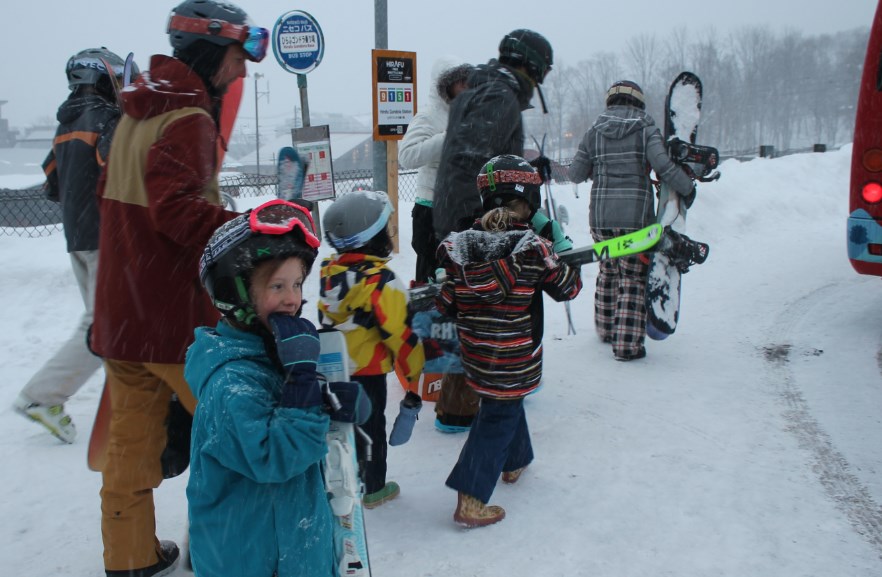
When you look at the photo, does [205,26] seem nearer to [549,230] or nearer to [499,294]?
[499,294]

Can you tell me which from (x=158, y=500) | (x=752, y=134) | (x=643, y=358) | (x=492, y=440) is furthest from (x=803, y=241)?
(x=752, y=134)

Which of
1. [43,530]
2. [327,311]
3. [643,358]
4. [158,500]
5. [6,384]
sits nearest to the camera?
[327,311]

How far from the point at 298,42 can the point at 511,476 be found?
5.57 meters

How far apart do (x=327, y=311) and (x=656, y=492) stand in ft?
5.94

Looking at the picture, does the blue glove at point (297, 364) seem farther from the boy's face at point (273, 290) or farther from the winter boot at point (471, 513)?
the winter boot at point (471, 513)

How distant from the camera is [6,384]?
512cm

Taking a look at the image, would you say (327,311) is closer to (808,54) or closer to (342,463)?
(342,463)

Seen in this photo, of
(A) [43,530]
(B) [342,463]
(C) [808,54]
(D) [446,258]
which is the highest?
(C) [808,54]

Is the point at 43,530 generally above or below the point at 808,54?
below

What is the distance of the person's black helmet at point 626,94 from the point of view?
558 cm

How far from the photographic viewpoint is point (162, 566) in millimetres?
2854

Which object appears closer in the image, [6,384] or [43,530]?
[43,530]

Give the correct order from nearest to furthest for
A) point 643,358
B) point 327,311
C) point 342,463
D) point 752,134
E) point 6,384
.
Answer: point 342,463, point 327,311, point 6,384, point 643,358, point 752,134

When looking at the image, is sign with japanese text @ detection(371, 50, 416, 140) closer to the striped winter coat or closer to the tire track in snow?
the tire track in snow
